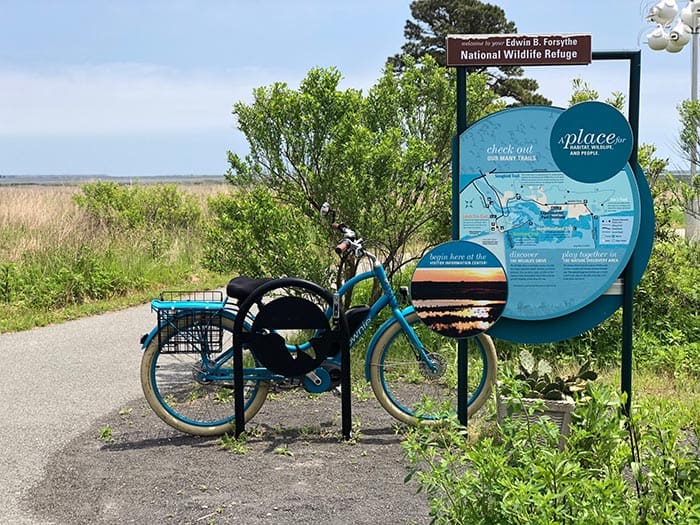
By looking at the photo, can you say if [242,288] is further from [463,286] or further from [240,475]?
[463,286]

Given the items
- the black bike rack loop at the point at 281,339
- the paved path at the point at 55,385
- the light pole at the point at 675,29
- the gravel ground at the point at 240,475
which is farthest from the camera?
the light pole at the point at 675,29

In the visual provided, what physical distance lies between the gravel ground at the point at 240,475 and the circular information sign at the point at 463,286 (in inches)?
35.1

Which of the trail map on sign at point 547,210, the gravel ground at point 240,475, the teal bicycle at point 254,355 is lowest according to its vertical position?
the gravel ground at point 240,475

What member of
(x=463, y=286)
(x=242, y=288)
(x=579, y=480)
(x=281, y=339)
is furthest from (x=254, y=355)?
(x=579, y=480)

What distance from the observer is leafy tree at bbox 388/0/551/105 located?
27.1 meters

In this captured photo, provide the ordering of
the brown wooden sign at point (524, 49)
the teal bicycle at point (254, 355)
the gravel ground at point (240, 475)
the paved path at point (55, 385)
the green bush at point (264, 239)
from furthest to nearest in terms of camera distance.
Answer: the green bush at point (264, 239), the teal bicycle at point (254, 355), the paved path at point (55, 385), the brown wooden sign at point (524, 49), the gravel ground at point (240, 475)

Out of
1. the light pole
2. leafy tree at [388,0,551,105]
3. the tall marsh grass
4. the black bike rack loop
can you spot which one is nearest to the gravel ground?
the black bike rack loop

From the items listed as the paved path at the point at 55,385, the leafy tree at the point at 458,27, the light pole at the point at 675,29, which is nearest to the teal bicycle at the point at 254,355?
the paved path at the point at 55,385

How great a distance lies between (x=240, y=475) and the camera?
4.44 meters

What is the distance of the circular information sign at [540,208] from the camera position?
4605mm

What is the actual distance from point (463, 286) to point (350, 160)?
2.44 meters

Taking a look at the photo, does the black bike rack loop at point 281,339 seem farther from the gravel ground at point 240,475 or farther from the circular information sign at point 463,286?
the circular information sign at point 463,286

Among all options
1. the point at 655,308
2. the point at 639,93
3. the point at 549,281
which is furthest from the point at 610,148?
the point at 655,308

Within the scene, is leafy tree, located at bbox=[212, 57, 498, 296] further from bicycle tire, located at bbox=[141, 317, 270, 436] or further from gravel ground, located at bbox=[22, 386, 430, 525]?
gravel ground, located at bbox=[22, 386, 430, 525]
